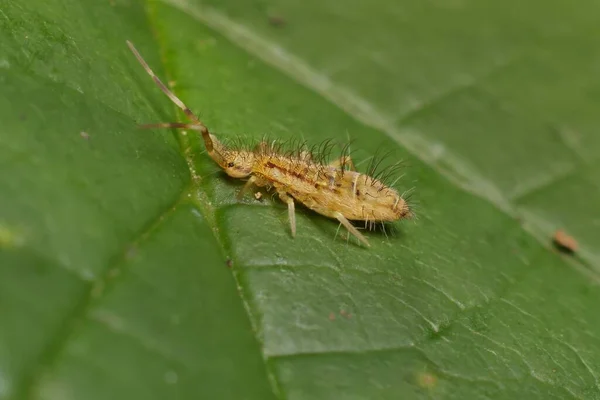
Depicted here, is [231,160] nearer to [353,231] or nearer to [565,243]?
[353,231]

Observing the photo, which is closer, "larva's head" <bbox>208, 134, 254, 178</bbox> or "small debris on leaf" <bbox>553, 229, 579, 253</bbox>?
"larva's head" <bbox>208, 134, 254, 178</bbox>

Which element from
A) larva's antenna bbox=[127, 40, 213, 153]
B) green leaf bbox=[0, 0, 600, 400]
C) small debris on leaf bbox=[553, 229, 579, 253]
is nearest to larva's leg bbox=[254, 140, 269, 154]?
green leaf bbox=[0, 0, 600, 400]

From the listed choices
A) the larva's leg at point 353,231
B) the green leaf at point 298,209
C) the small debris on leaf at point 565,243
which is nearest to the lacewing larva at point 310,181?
the larva's leg at point 353,231

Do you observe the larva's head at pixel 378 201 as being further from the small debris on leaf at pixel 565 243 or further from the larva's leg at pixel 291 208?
the small debris on leaf at pixel 565 243

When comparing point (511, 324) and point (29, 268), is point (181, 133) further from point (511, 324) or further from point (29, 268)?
point (511, 324)

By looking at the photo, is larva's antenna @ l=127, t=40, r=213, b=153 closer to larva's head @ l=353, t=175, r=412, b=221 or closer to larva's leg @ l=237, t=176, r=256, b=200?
larva's leg @ l=237, t=176, r=256, b=200
